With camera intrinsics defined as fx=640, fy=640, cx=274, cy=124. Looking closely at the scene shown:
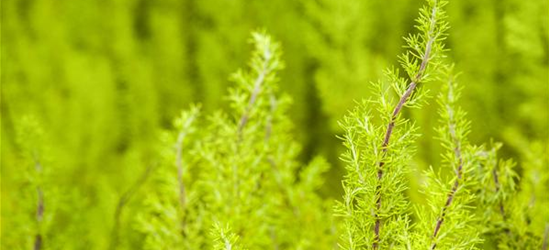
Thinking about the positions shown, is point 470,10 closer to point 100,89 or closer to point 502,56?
point 502,56

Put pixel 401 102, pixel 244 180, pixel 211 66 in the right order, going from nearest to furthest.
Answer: pixel 401 102 → pixel 244 180 → pixel 211 66

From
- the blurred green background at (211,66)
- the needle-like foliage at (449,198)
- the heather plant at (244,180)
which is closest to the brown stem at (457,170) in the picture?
the needle-like foliage at (449,198)

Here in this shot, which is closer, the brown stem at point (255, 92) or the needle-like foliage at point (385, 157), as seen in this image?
the needle-like foliage at point (385, 157)

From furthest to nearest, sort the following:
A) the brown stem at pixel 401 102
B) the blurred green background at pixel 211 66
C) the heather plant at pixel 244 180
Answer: the blurred green background at pixel 211 66, the heather plant at pixel 244 180, the brown stem at pixel 401 102

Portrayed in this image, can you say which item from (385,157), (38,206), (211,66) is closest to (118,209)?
(38,206)

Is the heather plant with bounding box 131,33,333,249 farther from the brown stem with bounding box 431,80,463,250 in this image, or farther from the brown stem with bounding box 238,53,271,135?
the brown stem with bounding box 431,80,463,250

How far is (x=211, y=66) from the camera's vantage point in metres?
0.92

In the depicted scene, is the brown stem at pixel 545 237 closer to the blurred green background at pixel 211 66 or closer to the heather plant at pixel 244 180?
the heather plant at pixel 244 180

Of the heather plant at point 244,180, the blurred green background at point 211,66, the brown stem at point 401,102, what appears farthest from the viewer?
the blurred green background at point 211,66

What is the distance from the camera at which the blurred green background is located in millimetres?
754

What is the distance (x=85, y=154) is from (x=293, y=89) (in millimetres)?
302

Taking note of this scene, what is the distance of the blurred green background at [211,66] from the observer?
754mm

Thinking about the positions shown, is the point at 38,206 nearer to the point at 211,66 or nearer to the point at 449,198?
the point at 449,198

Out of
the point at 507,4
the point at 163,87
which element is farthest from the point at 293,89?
the point at 507,4
